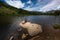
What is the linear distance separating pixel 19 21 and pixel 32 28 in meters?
0.17

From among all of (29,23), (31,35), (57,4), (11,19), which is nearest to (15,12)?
(11,19)

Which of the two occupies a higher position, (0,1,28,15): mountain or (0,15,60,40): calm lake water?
(0,1,28,15): mountain

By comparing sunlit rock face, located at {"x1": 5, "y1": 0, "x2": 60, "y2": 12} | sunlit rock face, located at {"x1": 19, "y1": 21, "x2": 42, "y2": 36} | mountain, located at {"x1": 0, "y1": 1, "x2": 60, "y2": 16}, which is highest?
sunlit rock face, located at {"x1": 5, "y1": 0, "x2": 60, "y2": 12}

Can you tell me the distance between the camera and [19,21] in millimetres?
1359

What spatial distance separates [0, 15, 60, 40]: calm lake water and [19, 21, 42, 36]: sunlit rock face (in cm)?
4

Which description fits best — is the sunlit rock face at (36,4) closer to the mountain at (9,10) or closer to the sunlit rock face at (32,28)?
the mountain at (9,10)

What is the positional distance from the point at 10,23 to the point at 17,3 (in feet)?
0.82

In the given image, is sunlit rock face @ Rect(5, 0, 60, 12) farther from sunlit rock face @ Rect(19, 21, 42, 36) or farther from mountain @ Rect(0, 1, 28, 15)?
sunlit rock face @ Rect(19, 21, 42, 36)

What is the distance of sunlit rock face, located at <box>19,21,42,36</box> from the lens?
131cm

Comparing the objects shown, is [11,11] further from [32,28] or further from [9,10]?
[32,28]

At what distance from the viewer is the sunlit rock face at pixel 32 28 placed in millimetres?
1313

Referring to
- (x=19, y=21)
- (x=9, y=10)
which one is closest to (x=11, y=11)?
(x=9, y=10)

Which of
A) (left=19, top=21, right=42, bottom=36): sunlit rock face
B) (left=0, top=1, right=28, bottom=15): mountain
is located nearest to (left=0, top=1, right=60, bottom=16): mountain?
(left=0, top=1, right=28, bottom=15): mountain

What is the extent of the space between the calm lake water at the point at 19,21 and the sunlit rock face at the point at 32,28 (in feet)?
0.14
